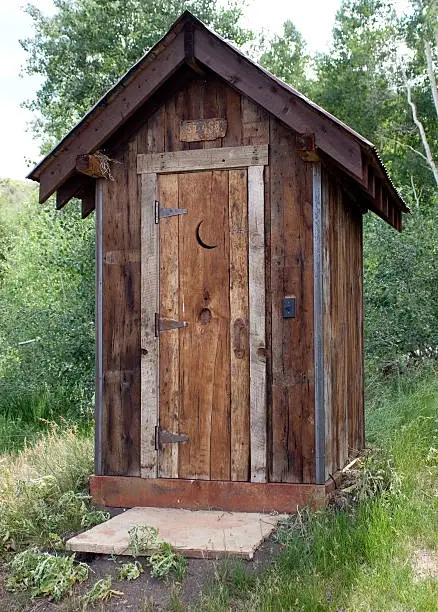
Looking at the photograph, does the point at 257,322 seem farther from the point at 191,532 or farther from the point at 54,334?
the point at 54,334

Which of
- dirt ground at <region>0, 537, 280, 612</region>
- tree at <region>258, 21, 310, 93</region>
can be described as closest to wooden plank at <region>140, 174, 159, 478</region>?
dirt ground at <region>0, 537, 280, 612</region>

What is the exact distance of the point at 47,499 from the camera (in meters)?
6.44

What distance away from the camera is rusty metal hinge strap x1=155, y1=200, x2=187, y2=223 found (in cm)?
654

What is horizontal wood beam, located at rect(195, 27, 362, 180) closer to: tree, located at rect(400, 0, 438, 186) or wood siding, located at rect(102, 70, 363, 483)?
wood siding, located at rect(102, 70, 363, 483)

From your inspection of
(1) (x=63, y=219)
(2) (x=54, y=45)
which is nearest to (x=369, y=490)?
(1) (x=63, y=219)

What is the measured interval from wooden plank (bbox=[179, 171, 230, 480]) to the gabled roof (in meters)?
0.72

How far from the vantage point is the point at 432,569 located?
4.91 meters

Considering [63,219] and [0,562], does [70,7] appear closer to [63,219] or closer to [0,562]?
[63,219]

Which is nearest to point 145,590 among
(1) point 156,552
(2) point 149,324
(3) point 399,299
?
(1) point 156,552

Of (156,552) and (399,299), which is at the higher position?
Answer: (399,299)

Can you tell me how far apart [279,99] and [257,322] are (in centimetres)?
166

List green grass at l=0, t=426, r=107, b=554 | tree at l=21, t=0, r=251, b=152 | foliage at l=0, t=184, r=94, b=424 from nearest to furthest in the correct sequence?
green grass at l=0, t=426, r=107, b=554 < foliage at l=0, t=184, r=94, b=424 < tree at l=21, t=0, r=251, b=152

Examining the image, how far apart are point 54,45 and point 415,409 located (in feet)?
57.7

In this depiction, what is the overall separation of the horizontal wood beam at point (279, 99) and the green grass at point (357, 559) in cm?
234
